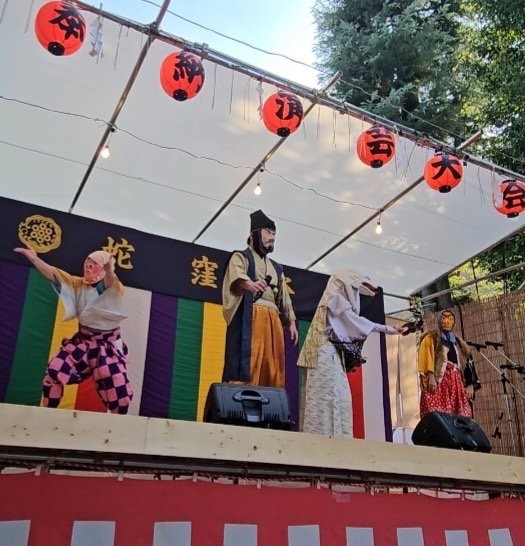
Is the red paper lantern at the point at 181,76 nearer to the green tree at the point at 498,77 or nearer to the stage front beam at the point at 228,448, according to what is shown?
the stage front beam at the point at 228,448

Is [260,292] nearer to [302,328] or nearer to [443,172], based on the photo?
[443,172]

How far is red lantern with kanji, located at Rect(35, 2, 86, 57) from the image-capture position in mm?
3111

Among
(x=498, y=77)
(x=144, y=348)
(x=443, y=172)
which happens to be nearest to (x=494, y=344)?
(x=443, y=172)

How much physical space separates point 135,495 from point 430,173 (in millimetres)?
3304

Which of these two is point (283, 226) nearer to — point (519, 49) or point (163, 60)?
point (163, 60)

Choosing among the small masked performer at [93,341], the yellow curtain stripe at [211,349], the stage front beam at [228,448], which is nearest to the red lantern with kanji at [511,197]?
the stage front beam at [228,448]

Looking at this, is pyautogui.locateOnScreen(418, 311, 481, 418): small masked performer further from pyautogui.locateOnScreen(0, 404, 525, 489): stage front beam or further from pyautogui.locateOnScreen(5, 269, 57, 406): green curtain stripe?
pyautogui.locateOnScreen(5, 269, 57, 406): green curtain stripe

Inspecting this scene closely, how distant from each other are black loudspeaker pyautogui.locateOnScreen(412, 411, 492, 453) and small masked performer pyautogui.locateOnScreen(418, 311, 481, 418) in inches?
34.6

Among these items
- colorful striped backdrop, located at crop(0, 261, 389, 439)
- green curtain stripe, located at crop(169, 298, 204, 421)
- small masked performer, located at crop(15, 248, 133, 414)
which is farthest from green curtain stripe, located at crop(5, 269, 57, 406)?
green curtain stripe, located at crop(169, 298, 204, 421)

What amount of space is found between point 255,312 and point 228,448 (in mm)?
1119

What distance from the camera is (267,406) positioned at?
8.84ft

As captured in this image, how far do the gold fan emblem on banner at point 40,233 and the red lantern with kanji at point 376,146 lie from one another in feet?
8.24

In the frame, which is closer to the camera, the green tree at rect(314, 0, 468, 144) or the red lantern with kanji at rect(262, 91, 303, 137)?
the red lantern with kanji at rect(262, 91, 303, 137)

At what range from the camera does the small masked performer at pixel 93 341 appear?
305 cm
